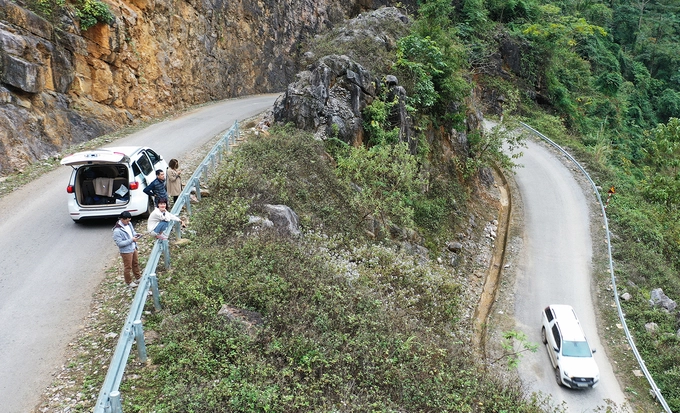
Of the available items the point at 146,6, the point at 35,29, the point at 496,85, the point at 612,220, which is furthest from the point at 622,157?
the point at 35,29

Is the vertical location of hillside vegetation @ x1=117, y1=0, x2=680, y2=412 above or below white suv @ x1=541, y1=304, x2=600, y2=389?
above

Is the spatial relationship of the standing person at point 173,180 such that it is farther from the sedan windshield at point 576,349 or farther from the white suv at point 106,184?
the sedan windshield at point 576,349

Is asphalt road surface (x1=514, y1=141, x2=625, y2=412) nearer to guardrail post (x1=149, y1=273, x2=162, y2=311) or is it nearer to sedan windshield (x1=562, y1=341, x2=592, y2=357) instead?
sedan windshield (x1=562, y1=341, x2=592, y2=357)

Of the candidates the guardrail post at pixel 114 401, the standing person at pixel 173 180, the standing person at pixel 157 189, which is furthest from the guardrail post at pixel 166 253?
the guardrail post at pixel 114 401

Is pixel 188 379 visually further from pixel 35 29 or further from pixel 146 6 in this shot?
pixel 146 6

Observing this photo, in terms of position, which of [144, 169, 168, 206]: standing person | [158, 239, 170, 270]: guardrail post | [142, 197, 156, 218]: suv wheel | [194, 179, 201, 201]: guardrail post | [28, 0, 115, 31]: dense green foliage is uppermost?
[28, 0, 115, 31]: dense green foliage

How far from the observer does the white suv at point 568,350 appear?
519 inches

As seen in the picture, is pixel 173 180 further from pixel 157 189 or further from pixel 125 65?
pixel 125 65

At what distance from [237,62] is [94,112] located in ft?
50.4

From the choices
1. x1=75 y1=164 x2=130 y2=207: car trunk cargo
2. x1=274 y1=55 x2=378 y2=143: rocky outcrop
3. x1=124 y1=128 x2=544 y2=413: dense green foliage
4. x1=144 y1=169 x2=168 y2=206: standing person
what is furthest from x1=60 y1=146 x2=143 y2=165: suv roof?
x1=274 y1=55 x2=378 y2=143: rocky outcrop

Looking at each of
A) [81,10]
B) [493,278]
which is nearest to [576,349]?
[493,278]

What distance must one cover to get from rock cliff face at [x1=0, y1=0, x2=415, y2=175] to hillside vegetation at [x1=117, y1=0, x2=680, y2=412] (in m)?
7.44

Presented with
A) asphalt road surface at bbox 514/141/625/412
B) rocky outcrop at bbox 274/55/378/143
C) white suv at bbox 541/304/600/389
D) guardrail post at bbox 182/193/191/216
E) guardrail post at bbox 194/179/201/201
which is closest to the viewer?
guardrail post at bbox 182/193/191/216

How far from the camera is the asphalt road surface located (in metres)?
13.5
